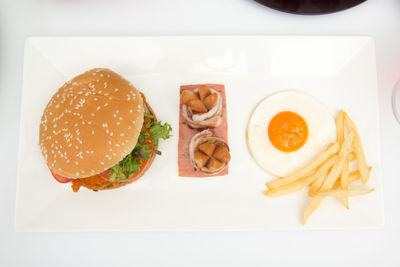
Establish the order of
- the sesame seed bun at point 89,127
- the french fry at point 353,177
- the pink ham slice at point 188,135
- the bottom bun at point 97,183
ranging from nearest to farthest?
the sesame seed bun at point 89,127, the bottom bun at point 97,183, the french fry at point 353,177, the pink ham slice at point 188,135

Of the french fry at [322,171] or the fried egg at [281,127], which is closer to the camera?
the french fry at [322,171]

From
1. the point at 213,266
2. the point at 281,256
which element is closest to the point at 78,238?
the point at 213,266

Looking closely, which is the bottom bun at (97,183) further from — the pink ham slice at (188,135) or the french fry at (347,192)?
the french fry at (347,192)

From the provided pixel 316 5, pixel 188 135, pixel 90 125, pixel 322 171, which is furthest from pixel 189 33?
pixel 322 171

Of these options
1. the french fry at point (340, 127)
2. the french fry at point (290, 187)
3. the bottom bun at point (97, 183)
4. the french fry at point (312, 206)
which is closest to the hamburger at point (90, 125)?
the bottom bun at point (97, 183)

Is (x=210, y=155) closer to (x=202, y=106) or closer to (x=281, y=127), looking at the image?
(x=202, y=106)

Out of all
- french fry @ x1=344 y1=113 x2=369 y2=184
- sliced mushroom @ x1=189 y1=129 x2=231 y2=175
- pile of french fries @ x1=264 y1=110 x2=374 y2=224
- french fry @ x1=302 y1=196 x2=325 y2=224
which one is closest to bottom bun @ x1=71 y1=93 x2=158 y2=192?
sliced mushroom @ x1=189 y1=129 x2=231 y2=175
